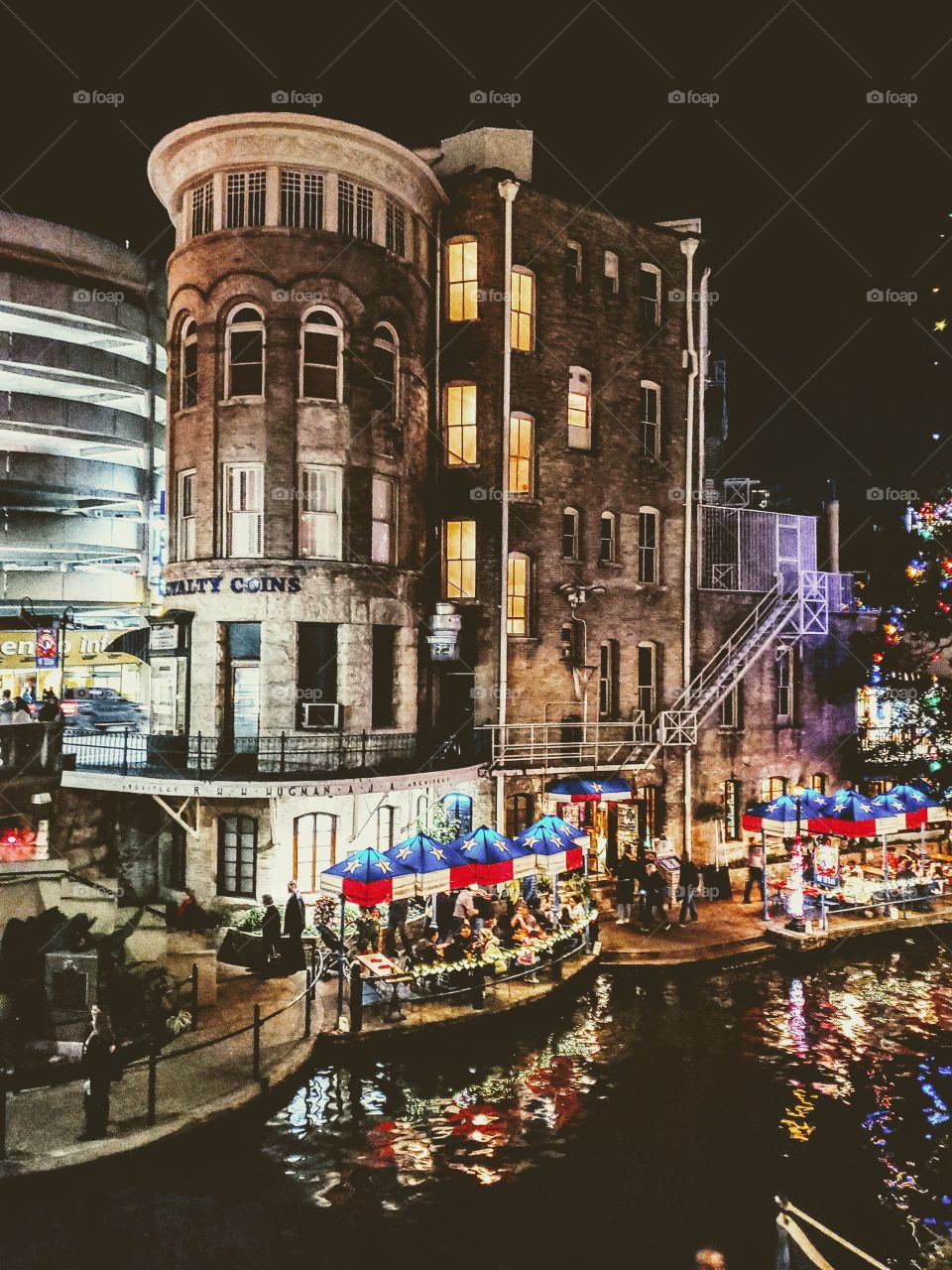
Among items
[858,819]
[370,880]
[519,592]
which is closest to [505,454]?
[519,592]

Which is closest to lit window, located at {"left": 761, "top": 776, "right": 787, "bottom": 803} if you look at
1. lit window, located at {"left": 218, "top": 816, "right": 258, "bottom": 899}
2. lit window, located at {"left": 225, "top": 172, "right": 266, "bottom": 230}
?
lit window, located at {"left": 218, "top": 816, "right": 258, "bottom": 899}

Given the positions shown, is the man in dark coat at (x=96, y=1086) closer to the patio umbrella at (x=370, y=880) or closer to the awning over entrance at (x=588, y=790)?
the patio umbrella at (x=370, y=880)

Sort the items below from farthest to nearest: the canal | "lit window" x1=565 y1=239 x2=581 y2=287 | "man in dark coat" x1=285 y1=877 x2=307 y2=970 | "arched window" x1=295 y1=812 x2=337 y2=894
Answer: "lit window" x1=565 y1=239 x2=581 y2=287, "arched window" x1=295 y1=812 x2=337 y2=894, "man in dark coat" x1=285 y1=877 x2=307 y2=970, the canal

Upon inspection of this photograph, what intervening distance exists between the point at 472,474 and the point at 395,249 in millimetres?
6477

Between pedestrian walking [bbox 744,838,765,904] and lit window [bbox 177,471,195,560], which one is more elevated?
lit window [bbox 177,471,195,560]

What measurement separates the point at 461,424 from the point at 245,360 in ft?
22.7

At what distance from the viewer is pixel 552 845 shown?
66.7 feet

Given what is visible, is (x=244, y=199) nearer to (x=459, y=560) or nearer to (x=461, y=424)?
(x=461, y=424)

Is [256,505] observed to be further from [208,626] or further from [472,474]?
[472,474]

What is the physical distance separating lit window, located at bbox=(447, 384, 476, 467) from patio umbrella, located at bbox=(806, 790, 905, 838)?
14.2 meters

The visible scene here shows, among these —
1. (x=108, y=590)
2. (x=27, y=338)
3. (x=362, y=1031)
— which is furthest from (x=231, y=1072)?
(x=27, y=338)

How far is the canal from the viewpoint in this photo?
1021 cm

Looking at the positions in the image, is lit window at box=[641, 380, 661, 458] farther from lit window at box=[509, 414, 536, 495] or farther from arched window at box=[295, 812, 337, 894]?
arched window at box=[295, 812, 337, 894]

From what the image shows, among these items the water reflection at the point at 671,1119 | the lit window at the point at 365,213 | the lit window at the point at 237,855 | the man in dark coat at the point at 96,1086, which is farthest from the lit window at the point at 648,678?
the man in dark coat at the point at 96,1086
